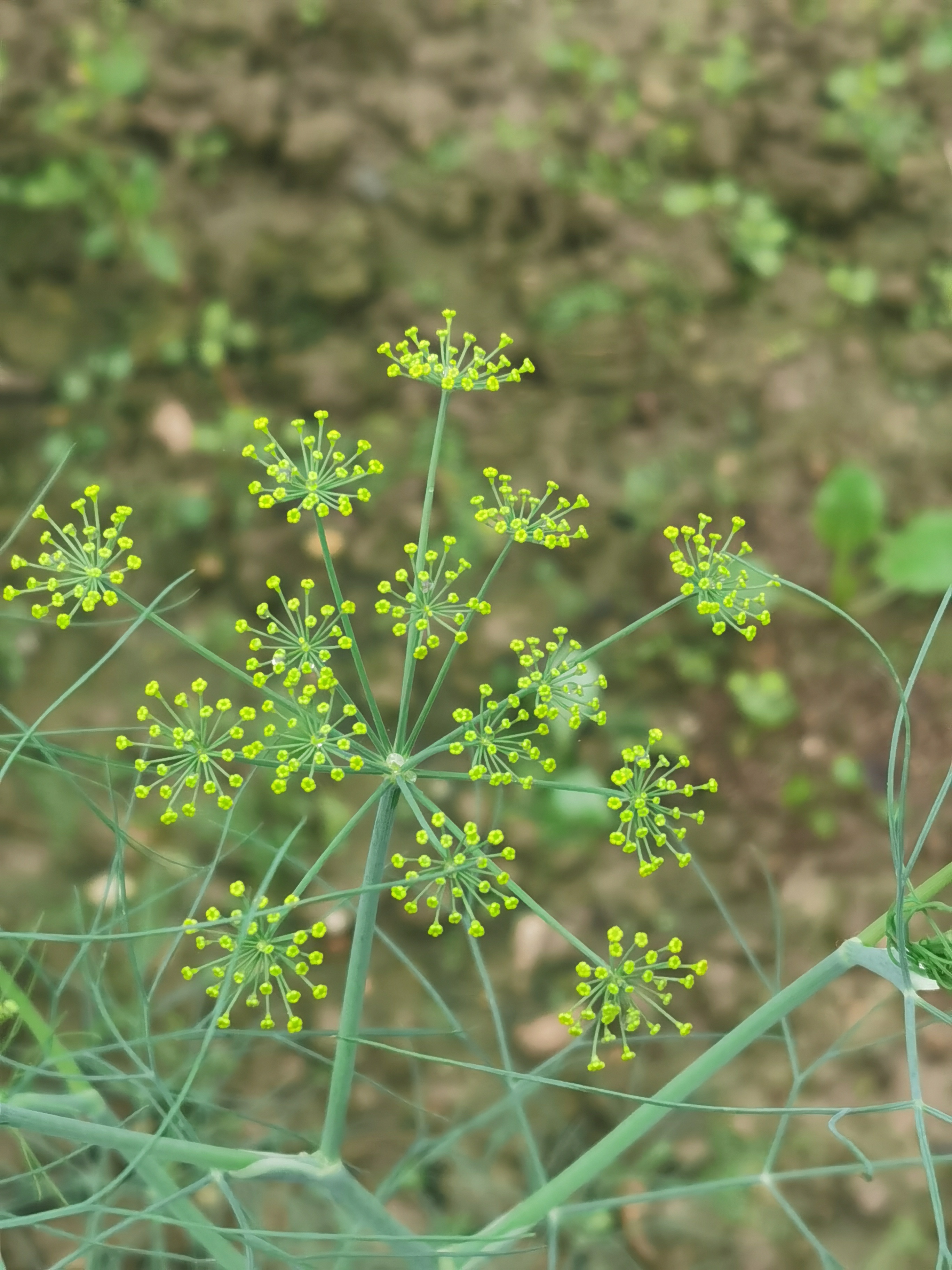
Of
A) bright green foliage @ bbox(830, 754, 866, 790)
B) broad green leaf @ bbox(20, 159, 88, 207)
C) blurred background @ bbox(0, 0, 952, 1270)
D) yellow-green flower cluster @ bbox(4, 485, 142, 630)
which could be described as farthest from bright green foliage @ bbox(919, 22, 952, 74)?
yellow-green flower cluster @ bbox(4, 485, 142, 630)

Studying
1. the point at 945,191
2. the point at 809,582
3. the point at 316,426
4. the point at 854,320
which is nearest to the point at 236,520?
the point at 316,426

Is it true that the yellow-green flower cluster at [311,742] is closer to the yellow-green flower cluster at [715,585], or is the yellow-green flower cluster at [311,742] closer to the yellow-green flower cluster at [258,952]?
the yellow-green flower cluster at [258,952]

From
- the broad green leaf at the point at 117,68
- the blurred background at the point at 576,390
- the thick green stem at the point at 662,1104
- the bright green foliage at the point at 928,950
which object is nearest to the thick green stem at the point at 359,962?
the thick green stem at the point at 662,1104

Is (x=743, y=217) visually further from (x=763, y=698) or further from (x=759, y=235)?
(x=763, y=698)

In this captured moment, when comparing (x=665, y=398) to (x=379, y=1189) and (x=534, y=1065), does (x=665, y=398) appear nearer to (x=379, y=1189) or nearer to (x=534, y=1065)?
(x=534, y=1065)

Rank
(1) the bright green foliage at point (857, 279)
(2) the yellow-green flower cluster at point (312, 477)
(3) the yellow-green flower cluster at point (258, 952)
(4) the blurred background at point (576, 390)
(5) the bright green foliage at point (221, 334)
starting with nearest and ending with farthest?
(3) the yellow-green flower cluster at point (258, 952) < (2) the yellow-green flower cluster at point (312, 477) < (4) the blurred background at point (576, 390) < (5) the bright green foliage at point (221, 334) < (1) the bright green foliage at point (857, 279)

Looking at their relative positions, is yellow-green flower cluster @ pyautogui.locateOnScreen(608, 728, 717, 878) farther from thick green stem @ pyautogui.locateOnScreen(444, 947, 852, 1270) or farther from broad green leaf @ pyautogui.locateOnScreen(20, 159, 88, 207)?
broad green leaf @ pyautogui.locateOnScreen(20, 159, 88, 207)
